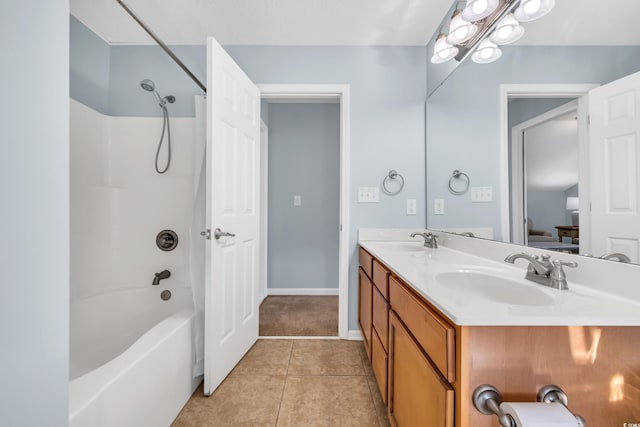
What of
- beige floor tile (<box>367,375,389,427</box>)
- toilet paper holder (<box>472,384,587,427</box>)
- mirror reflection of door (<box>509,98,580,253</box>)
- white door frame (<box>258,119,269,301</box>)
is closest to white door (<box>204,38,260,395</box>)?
beige floor tile (<box>367,375,389,427</box>)

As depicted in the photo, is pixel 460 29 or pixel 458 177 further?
pixel 458 177

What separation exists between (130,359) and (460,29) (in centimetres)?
228

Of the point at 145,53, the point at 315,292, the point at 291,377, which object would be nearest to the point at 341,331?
the point at 291,377

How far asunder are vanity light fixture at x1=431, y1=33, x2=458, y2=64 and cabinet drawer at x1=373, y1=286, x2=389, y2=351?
150 centimetres

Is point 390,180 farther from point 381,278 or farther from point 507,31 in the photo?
point 507,31

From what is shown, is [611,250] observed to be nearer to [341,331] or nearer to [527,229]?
[527,229]

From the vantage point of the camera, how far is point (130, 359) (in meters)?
1.04

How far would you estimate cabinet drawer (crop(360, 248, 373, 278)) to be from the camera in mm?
1617

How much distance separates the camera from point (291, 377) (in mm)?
1575

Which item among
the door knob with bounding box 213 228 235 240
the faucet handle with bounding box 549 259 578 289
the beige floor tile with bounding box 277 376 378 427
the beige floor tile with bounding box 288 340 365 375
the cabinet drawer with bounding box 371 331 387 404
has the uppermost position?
the door knob with bounding box 213 228 235 240

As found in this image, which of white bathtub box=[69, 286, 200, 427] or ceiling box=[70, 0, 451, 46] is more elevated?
ceiling box=[70, 0, 451, 46]

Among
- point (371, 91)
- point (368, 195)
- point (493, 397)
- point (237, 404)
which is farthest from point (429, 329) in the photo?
point (371, 91)

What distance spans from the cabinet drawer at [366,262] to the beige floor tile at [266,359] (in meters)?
0.81

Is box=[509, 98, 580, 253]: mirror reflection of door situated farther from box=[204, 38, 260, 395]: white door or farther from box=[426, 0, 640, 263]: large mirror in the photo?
box=[204, 38, 260, 395]: white door
